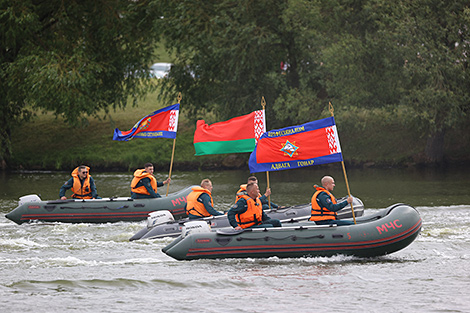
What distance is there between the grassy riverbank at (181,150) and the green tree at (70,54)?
211 centimetres

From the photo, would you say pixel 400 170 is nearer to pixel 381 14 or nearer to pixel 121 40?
pixel 381 14

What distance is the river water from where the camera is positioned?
10609 millimetres

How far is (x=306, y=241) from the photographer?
13273 millimetres

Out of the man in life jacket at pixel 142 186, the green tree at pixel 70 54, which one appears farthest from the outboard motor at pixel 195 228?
the green tree at pixel 70 54

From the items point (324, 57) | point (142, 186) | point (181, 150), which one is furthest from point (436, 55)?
point (142, 186)

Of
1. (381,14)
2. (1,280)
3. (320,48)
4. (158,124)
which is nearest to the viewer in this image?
(1,280)

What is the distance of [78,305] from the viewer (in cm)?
1062

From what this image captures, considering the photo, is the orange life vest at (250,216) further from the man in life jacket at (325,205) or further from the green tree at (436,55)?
the green tree at (436,55)

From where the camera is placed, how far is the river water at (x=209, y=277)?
1061cm

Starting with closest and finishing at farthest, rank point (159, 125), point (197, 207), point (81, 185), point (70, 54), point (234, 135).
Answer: point (197, 207) < point (234, 135) < point (81, 185) < point (159, 125) < point (70, 54)

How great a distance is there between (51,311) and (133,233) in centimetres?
640

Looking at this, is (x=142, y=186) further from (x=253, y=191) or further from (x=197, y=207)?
(x=253, y=191)

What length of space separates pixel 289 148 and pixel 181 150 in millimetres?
21596

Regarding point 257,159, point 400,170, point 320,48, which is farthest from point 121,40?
point 257,159
